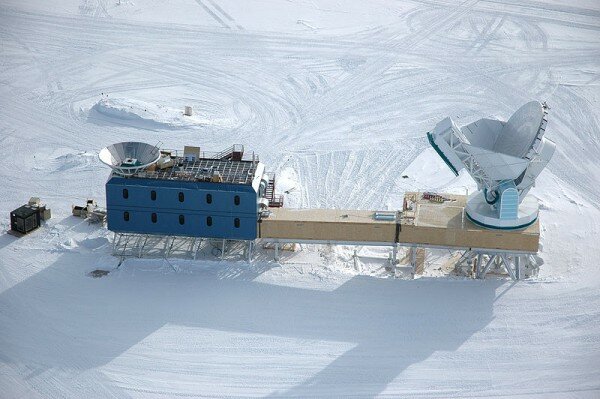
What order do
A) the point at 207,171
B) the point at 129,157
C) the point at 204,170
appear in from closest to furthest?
the point at 207,171
the point at 204,170
the point at 129,157

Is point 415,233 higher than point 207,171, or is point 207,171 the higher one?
point 207,171

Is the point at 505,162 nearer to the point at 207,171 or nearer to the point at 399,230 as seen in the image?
the point at 399,230

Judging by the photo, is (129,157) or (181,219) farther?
(129,157)

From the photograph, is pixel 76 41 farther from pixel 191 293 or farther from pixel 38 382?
pixel 38 382

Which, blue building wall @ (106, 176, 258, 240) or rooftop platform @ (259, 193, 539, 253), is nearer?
rooftop platform @ (259, 193, 539, 253)

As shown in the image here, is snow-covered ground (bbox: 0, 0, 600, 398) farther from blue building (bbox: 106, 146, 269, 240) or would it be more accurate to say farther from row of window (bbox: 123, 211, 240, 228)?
row of window (bbox: 123, 211, 240, 228)

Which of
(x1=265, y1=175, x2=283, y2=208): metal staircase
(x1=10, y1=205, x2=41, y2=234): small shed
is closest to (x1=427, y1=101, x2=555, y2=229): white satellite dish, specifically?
(x1=265, y1=175, x2=283, y2=208): metal staircase

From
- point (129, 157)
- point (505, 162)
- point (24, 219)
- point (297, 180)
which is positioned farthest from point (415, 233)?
point (24, 219)

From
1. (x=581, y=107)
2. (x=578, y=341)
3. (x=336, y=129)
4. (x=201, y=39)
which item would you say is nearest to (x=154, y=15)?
(x=201, y=39)
